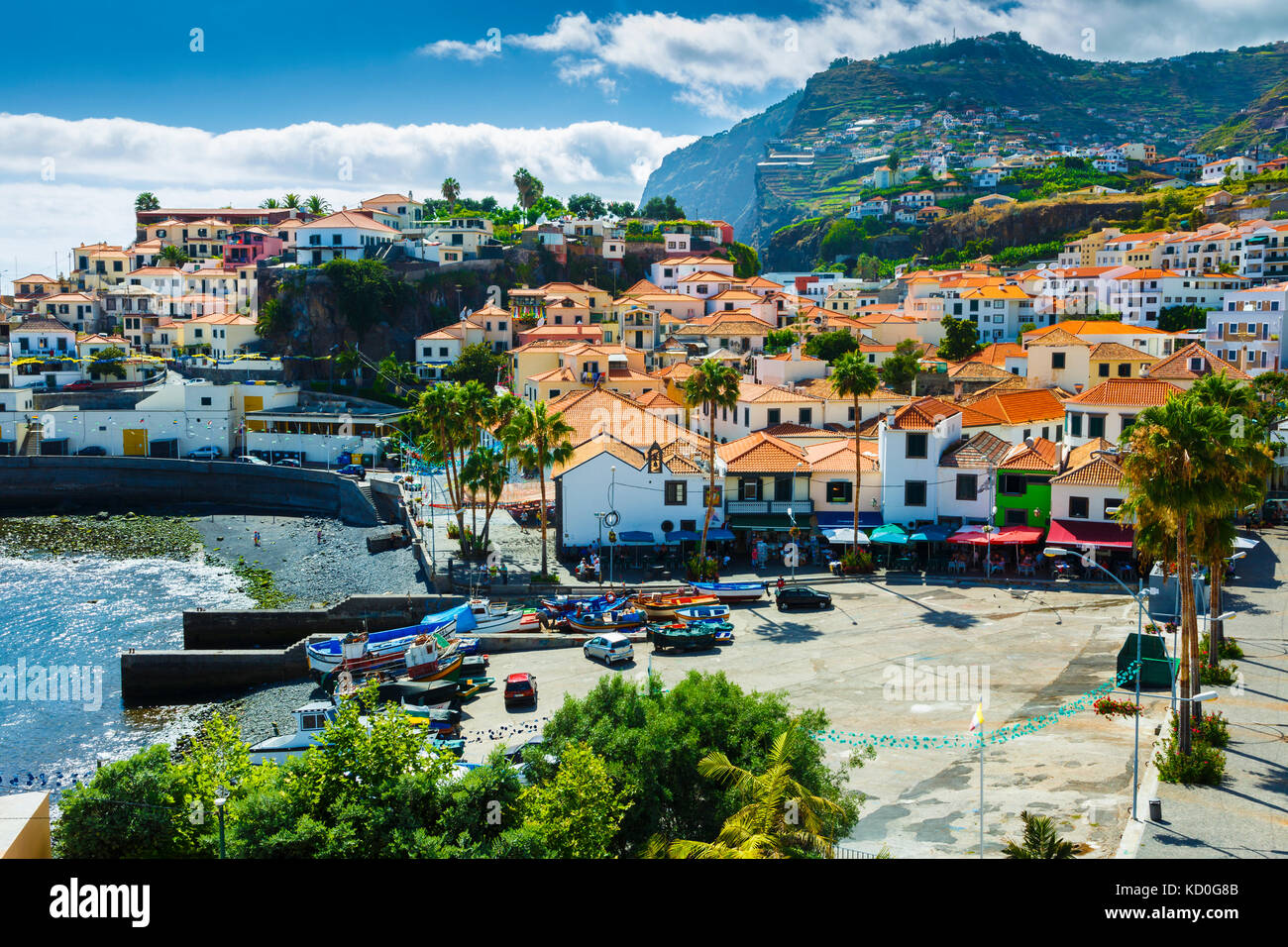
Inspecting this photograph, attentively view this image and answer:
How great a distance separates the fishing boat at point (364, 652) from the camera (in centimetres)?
4312

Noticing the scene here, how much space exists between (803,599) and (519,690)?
15.2 m

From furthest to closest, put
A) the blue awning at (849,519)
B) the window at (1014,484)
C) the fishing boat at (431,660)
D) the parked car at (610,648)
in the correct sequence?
1. the blue awning at (849,519)
2. the window at (1014,484)
3. the fishing boat at (431,660)
4. the parked car at (610,648)

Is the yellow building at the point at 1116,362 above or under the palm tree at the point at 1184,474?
above

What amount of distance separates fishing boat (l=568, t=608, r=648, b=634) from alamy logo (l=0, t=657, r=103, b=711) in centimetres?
1985

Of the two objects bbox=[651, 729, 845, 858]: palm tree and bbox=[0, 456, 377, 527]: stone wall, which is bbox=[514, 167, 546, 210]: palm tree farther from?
bbox=[651, 729, 845, 858]: palm tree

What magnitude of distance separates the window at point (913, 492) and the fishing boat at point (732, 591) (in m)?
12.2

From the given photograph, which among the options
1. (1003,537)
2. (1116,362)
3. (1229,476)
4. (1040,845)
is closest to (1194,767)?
(1229,476)

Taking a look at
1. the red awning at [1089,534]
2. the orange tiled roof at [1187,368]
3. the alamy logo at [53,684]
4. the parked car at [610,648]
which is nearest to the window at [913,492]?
the red awning at [1089,534]

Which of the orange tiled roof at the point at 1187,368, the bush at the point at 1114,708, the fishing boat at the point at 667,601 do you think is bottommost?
the bush at the point at 1114,708

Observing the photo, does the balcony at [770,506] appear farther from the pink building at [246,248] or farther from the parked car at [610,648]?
the pink building at [246,248]

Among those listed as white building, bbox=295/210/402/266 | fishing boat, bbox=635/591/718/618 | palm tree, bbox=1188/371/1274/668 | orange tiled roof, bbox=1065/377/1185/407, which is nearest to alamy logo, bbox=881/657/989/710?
palm tree, bbox=1188/371/1274/668

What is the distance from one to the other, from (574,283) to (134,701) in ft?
332

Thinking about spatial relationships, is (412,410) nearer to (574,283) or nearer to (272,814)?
(574,283)
